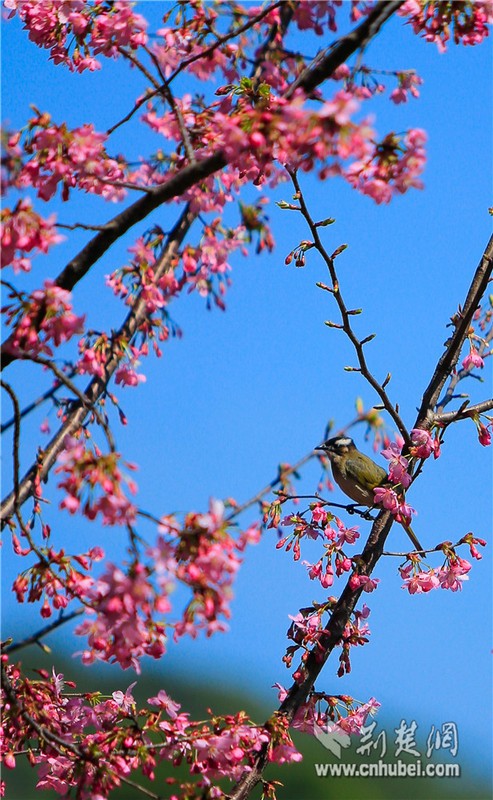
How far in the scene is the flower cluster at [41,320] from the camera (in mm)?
3156

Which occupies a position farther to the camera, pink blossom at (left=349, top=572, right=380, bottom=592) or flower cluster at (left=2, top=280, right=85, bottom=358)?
pink blossom at (left=349, top=572, right=380, bottom=592)

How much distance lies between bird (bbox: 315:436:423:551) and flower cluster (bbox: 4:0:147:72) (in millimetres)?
3563

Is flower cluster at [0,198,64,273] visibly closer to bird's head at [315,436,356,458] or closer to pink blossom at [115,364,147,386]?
pink blossom at [115,364,147,386]

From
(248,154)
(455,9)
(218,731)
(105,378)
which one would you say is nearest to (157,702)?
(218,731)

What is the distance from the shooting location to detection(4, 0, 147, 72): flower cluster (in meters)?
4.52

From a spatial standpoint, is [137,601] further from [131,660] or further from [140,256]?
[140,256]

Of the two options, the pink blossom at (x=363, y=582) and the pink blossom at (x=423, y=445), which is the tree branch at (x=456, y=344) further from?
the pink blossom at (x=363, y=582)

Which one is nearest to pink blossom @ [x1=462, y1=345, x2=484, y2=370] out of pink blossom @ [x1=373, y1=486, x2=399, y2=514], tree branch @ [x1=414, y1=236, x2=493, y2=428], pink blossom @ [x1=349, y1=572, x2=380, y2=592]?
tree branch @ [x1=414, y1=236, x2=493, y2=428]

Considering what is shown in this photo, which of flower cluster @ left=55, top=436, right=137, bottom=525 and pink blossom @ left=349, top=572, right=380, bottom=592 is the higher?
pink blossom @ left=349, top=572, right=380, bottom=592

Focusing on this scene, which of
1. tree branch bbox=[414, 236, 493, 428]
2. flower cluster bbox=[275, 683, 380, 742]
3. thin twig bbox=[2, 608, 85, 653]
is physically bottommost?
thin twig bbox=[2, 608, 85, 653]

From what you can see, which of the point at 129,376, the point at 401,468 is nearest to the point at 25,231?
the point at 129,376

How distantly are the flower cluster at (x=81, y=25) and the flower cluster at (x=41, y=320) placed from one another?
190 cm

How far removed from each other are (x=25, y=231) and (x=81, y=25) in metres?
1.99

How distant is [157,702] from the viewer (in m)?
3.87
